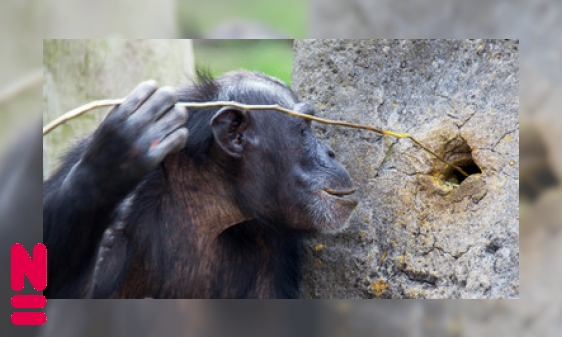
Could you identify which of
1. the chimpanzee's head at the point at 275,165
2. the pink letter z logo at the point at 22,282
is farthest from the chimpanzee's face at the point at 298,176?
the pink letter z logo at the point at 22,282

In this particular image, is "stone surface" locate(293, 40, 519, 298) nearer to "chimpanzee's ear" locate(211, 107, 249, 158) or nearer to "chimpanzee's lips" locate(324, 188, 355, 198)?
"chimpanzee's lips" locate(324, 188, 355, 198)

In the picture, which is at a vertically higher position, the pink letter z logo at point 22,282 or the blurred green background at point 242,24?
the blurred green background at point 242,24

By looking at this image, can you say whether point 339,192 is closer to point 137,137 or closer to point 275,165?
point 275,165

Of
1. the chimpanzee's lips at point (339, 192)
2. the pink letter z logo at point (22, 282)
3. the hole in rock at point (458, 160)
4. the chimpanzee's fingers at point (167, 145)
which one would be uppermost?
the chimpanzee's fingers at point (167, 145)

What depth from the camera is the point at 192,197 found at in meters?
1.43

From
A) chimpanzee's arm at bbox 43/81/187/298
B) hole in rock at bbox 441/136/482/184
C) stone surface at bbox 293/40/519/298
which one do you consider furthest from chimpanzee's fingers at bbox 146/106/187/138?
hole in rock at bbox 441/136/482/184

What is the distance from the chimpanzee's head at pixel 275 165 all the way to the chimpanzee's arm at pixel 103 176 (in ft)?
0.37

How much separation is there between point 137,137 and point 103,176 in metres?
0.11

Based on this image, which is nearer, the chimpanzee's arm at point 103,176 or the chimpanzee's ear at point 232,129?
the chimpanzee's arm at point 103,176

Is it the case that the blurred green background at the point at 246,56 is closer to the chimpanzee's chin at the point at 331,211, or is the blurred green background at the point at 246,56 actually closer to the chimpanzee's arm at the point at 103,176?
the chimpanzee's arm at the point at 103,176

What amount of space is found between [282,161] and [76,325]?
1.73ft

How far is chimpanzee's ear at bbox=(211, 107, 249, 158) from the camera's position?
1404 mm

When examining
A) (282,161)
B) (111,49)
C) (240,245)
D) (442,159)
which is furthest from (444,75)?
(111,49)

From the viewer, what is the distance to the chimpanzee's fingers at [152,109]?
4.23ft
